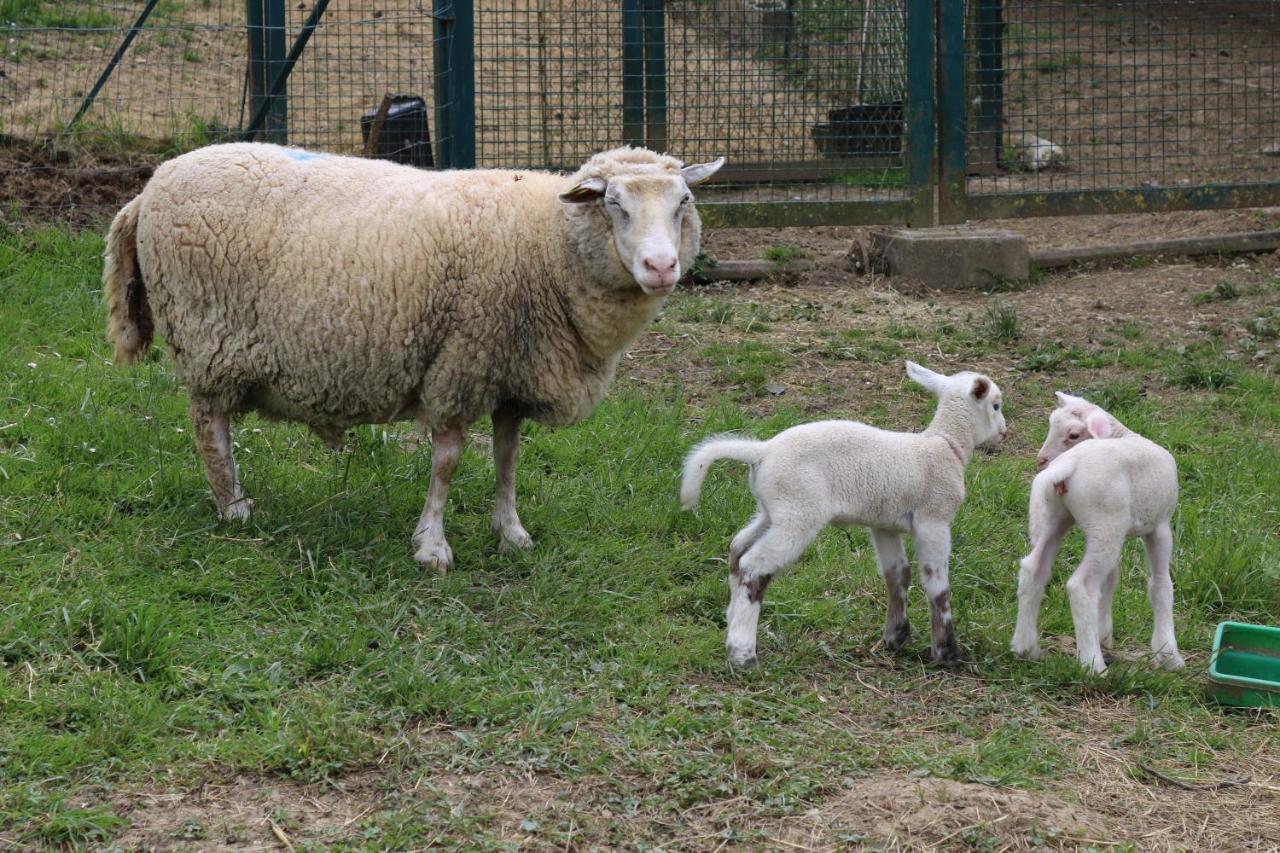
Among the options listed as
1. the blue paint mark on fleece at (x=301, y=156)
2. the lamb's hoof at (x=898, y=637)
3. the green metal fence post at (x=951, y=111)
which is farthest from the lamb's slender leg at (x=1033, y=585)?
the green metal fence post at (x=951, y=111)

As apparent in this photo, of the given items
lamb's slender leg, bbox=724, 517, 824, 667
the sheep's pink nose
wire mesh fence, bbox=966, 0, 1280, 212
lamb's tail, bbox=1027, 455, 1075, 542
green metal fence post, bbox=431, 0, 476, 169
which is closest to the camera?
lamb's slender leg, bbox=724, 517, 824, 667

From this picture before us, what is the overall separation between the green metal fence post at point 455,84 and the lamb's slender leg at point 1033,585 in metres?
5.49

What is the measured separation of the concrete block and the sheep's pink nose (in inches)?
180

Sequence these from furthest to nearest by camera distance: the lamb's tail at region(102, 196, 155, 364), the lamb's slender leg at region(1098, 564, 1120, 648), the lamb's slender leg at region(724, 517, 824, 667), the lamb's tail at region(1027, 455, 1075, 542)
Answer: the lamb's tail at region(102, 196, 155, 364) < the lamb's slender leg at region(1098, 564, 1120, 648) < the lamb's tail at region(1027, 455, 1075, 542) < the lamb's slender leg at region(724, 517, 824, 667)

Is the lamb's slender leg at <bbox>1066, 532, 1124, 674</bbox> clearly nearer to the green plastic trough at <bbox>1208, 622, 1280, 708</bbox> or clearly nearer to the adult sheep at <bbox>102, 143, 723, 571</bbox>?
the green plastic trough at <bbox>1208, 622, 1280, 708</bbox>

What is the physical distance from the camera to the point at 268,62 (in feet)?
29.7

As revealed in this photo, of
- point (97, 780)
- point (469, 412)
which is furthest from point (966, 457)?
point (97, 780)

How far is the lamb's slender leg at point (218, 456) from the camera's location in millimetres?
5562

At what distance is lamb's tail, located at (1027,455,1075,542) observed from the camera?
182 inches

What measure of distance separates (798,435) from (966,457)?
2.02 feet

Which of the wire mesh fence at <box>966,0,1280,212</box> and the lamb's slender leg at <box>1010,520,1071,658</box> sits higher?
the wire mesh fence at <box>966,0,1280,212</box>

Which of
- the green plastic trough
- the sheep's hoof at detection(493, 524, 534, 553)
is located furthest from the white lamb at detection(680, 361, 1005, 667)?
the sheep's hoof at detection(493, 524, 534, 553)

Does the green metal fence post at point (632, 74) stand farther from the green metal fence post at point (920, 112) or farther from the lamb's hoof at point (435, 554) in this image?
the lamb's hoof at point (435, 554)

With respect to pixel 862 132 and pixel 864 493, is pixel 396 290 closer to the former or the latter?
pixel 864 493
